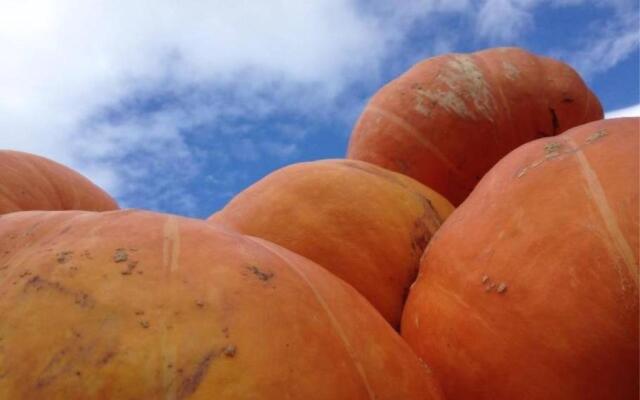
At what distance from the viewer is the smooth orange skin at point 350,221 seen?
6.45 feet

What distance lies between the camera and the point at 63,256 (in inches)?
51.9

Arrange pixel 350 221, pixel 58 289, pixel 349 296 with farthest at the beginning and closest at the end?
pixel 350 221, pixel 349 296, pixel 58 289

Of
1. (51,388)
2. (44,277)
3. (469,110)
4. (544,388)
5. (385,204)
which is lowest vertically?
(544,388)

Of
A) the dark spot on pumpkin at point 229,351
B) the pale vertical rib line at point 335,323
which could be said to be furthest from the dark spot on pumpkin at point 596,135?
the dark spot on pumpkin at point 229,351

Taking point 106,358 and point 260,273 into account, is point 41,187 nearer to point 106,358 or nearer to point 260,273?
point 260,273

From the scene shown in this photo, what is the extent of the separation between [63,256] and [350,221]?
93 cm

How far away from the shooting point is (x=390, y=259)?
1.99 meters

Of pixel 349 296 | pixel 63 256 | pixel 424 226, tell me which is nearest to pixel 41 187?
pixel 424 226

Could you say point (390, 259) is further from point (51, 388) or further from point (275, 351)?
point (51, 388)

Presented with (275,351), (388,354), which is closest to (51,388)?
(275,351)

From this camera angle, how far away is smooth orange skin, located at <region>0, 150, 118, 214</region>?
2910 millimetres

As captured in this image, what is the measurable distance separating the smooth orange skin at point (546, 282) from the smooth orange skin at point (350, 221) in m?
0.25

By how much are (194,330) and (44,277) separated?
0.31 metres

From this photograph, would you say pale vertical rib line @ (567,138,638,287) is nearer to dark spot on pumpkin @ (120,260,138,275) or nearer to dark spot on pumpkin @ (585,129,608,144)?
dark spot on pumpkin @ (585,129,608,144)
